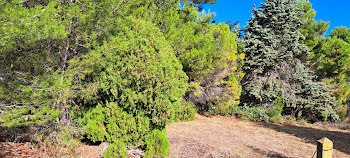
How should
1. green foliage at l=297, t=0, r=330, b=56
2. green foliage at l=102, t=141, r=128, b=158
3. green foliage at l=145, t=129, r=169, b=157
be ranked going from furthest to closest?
green foliage at l=297, t=0, r=330, b=56
green foliage at l=145, t=129, r=169, b=157
green foliage at l=102, t=141, r=128, b=158

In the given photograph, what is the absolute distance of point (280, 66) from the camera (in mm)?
14812

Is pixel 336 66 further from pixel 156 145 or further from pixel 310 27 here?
pixel 156 145

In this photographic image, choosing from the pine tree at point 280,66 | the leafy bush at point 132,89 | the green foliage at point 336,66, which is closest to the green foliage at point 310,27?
the green foliage at point 336,66

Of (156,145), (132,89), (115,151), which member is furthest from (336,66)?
(115,151)

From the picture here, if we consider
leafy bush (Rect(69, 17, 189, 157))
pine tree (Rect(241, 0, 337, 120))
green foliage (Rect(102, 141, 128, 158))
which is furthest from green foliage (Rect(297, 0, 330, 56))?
green foliage (Rect(102, 141, 128, 158))

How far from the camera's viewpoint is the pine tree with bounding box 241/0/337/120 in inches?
549

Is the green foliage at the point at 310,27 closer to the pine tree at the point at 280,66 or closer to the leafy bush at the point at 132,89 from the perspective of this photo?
the pine tree at the point at 280,66

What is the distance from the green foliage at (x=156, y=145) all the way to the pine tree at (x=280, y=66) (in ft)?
35.2

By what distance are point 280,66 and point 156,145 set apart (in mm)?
12615

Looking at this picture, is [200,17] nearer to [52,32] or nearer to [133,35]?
[133,35]

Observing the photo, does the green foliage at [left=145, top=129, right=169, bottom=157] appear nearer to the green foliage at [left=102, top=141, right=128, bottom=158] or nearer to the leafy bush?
the leafy bush

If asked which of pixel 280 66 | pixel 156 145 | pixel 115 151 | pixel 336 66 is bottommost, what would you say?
pixel 115 151

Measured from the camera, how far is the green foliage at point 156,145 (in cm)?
470

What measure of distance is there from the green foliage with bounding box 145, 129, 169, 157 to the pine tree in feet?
35.2
